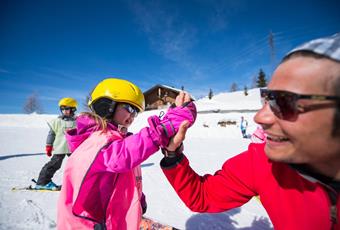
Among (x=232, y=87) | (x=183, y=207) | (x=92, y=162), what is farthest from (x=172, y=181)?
(x=232, y=87)

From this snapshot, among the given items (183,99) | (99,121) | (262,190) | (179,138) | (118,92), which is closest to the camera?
(262,190)

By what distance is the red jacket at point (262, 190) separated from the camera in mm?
1261

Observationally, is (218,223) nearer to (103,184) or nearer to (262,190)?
(262,190)

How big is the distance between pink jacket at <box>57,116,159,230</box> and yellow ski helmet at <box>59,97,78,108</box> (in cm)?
431

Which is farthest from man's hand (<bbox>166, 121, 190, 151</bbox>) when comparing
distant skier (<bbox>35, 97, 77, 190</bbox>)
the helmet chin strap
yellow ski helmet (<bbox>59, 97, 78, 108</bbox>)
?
yellow ski helmet (<bbox>59, 97, 78, 108</bbox>)

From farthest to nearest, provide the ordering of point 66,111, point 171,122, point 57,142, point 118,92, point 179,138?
point 66,111 < point 57,142 < point 118,92 < point 171,122 < point 179,138

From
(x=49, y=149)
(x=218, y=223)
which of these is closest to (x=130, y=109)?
(x=218, y=223)

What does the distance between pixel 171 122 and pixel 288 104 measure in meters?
0.87

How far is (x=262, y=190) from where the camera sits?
1.51m

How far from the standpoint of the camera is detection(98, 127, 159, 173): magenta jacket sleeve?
65.0 inches

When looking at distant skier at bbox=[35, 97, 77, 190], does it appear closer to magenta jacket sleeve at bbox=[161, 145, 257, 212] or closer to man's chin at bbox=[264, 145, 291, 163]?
magenta jacket sleeve at bbox=[161, 145, 257, 212]

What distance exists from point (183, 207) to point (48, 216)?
2.27 metres

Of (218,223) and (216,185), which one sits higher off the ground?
(216,185)

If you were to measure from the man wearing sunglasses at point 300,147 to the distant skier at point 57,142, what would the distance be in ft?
15.1
